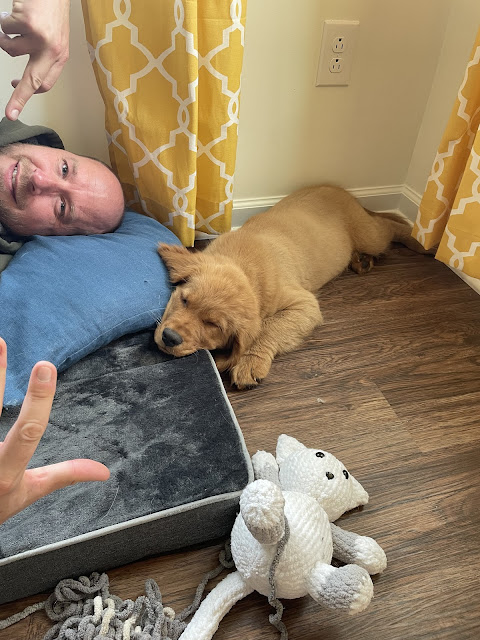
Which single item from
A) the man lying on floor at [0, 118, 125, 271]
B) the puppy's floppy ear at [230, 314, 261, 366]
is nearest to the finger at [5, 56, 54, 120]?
the man lying on floor at [0, 118, 125, 271]

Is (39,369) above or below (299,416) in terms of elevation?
above

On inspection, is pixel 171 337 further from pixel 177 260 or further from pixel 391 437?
pixel 391 437

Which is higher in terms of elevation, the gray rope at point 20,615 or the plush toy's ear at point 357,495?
the plush toy's ear at point 357,495

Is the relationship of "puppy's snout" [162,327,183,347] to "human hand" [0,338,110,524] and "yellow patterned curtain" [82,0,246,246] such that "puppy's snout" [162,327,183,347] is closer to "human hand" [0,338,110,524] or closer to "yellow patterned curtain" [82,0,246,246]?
"yellow patterned curtain" [82,0,246,246]

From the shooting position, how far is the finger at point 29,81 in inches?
53.0

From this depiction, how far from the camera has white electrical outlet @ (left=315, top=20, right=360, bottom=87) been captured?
179 centimetres

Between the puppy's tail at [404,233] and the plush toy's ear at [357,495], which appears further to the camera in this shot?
the puppy's tail at [404,233]

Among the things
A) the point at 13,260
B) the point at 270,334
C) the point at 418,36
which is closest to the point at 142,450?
the point at 270,334

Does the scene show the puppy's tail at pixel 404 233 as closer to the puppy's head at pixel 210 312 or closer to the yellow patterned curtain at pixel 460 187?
the yellow patterned curtain at pixel 460 187

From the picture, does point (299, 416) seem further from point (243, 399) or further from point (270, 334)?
point (270, 334)

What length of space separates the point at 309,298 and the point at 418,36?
44.1 inches

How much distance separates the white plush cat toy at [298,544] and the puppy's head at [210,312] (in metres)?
0.40

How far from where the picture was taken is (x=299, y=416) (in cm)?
145

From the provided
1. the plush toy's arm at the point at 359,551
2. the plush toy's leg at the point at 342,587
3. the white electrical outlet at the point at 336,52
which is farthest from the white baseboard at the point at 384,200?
the plush toy's leg at the point at 342,587
